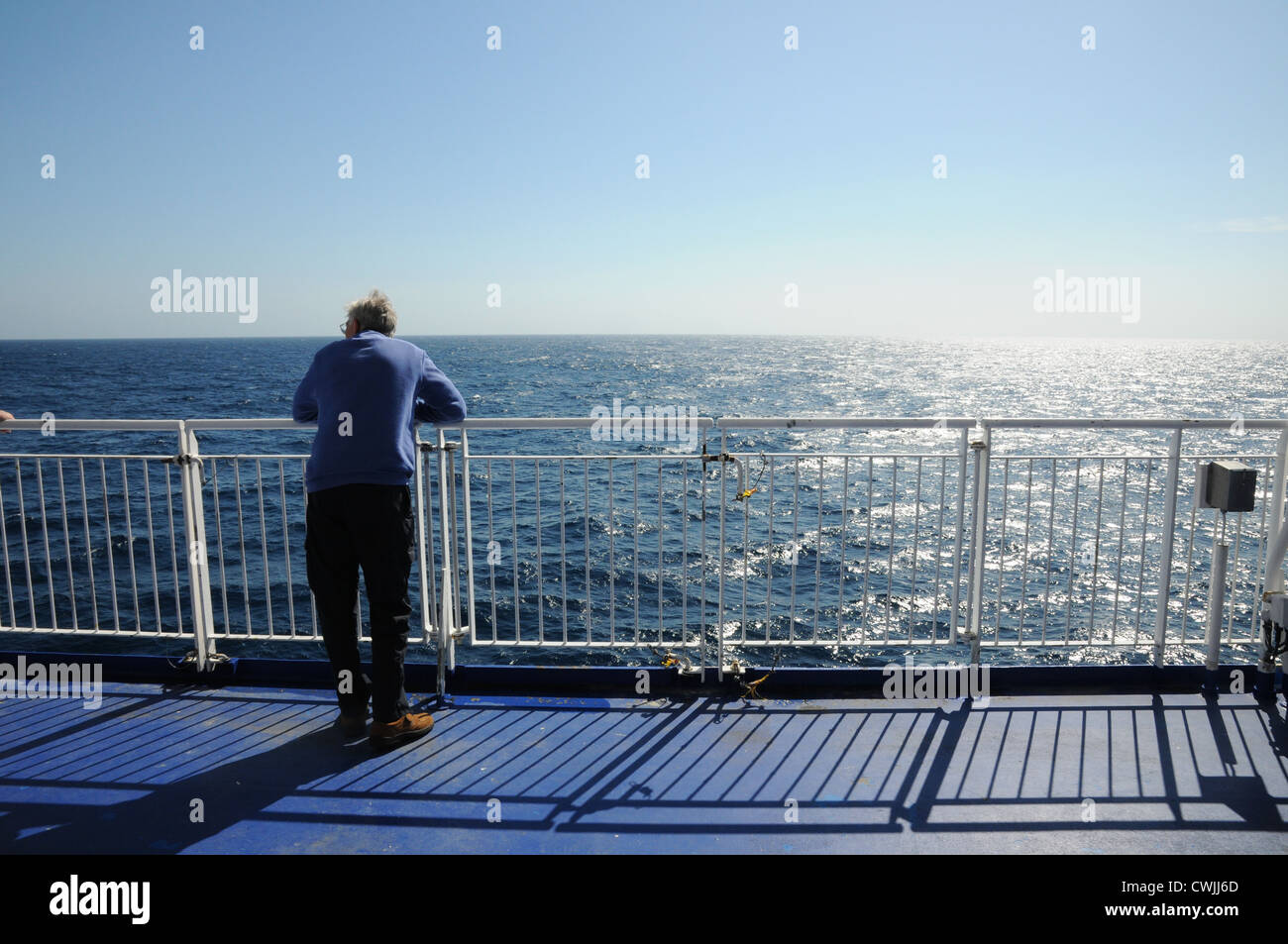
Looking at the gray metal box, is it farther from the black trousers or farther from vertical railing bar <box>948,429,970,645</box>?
the black trousers

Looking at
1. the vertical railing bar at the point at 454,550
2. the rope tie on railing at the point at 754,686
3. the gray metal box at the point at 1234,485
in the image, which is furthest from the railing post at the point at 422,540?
the gray metal box at the point at 1234,485

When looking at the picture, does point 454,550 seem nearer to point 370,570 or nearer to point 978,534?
point 370,570

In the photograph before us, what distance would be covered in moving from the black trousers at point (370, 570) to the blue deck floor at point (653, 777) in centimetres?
37

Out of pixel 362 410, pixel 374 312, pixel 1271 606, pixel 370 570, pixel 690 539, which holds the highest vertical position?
pixel 374 312

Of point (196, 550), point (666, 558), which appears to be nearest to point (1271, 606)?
point (196, 550)

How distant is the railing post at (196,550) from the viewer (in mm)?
4555

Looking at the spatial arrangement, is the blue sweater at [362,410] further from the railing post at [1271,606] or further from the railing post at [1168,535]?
the railing post at [1271,606]

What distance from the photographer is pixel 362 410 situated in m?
3.68

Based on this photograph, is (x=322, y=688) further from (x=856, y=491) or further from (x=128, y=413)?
(x=128, y=413)

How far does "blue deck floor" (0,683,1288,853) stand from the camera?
127 inches

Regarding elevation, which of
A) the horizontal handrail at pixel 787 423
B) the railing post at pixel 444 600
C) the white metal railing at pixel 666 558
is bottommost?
the white metal railing at pixel 666 558

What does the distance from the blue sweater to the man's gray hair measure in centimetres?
13

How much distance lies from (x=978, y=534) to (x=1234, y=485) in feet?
3.91
